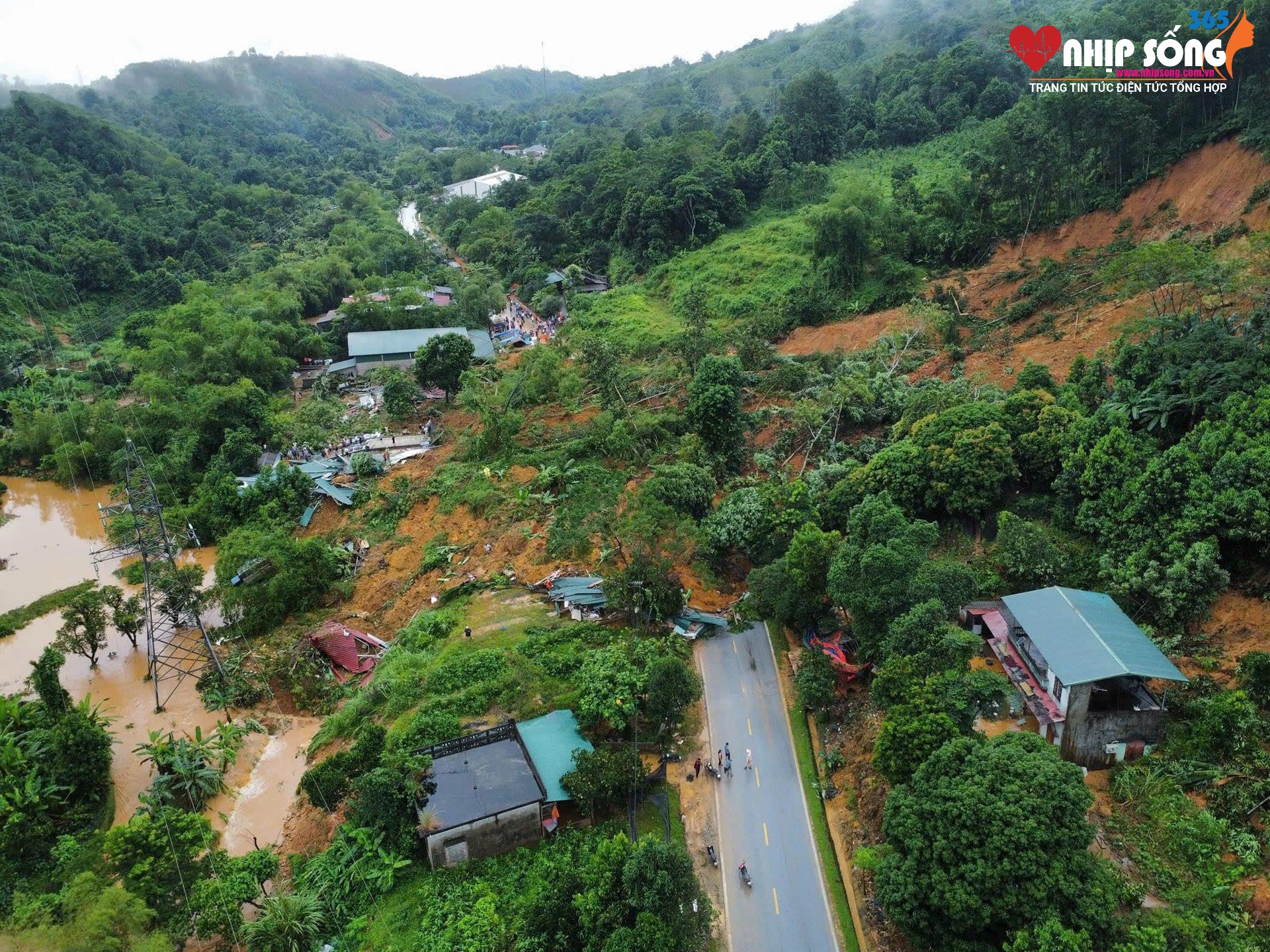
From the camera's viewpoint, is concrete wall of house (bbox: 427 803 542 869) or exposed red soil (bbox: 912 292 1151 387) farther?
exposed red soil (bbox: 912 292 1151 387)

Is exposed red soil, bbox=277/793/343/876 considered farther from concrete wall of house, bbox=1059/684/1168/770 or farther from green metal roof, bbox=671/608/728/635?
concrete wall of house, bbox=1059/684/1168/770

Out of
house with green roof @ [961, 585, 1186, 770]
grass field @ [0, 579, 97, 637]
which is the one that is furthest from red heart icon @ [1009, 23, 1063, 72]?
grass field @ [0, 579, 97, 637]

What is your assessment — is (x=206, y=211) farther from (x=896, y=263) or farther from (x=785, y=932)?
(x=785, y=932)

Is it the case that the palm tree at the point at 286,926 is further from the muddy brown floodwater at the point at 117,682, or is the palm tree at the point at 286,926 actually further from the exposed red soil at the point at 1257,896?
the exposed red soil at the point at 1257,896

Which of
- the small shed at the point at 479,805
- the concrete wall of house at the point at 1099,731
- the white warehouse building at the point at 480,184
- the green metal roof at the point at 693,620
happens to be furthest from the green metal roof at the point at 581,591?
the white warehouse building at the point at 480,184

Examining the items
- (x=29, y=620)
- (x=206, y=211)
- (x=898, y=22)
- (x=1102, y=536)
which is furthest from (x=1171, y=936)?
(x=898, y=22)

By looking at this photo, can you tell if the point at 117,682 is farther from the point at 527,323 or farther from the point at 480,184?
the point at 480,184

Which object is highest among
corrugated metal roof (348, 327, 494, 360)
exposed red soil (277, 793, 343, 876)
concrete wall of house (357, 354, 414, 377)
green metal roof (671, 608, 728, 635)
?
corrugated metal roof (348, 327, 494, 360)
